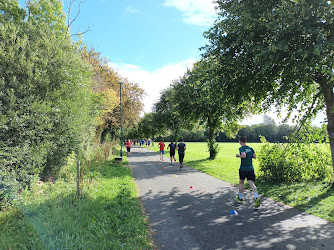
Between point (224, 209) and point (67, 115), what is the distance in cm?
761

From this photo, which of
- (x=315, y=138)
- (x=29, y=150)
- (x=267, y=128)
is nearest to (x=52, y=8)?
(x=29, y=150)

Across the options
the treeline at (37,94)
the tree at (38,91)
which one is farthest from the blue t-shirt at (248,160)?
the tree at (38,91)

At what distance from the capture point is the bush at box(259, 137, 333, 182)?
9188 millimetres

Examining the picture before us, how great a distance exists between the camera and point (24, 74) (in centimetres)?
782

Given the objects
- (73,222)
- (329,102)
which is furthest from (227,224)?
(329,102)

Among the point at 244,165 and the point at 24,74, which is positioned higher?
the point at 24,74

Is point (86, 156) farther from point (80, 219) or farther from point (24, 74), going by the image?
point (80, 219)

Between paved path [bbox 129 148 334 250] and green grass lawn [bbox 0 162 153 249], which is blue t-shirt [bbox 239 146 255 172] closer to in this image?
paved path [bbox 129 148 334 250]

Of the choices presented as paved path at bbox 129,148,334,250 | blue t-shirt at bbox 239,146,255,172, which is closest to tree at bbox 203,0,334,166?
blue t-shirt at bbox 239,146,255,172

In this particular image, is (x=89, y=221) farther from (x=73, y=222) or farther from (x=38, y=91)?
(x=38, y=91)

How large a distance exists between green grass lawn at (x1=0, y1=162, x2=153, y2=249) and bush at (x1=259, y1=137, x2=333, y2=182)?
6.48m

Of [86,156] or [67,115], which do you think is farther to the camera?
[86,156]

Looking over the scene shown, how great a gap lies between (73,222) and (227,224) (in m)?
3.44

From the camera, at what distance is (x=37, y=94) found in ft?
27.4
